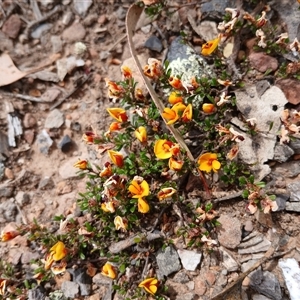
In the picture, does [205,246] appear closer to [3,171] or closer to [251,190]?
[251,190]

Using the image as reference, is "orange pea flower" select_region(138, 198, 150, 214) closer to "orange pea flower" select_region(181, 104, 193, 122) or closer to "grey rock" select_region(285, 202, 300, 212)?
"orange pea flower" select_region(181, 104, 193, 122)

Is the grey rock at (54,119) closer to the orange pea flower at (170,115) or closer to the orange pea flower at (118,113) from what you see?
the orange pea flower at (118,113)

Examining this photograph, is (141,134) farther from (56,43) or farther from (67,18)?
(67,18)

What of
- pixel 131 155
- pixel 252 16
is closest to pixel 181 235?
pixel 131 155

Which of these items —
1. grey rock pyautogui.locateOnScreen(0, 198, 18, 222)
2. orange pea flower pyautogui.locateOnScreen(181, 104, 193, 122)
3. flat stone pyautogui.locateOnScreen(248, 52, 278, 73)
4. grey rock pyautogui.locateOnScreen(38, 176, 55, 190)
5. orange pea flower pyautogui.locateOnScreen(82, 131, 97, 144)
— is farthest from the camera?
grey rock pyautogui.locateOnScreen(38, 176, 55, 190)

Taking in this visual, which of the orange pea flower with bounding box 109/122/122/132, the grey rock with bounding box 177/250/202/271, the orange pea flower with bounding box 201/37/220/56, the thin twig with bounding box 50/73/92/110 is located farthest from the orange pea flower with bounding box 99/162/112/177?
the orange pea flower with bounding box 201/37/220/56

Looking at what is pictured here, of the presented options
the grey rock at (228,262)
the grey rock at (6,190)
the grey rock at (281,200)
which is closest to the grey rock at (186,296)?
the grey rock at (228,262)
